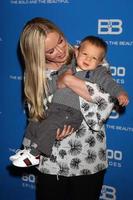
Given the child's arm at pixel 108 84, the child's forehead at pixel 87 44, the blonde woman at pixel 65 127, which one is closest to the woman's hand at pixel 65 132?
the blonde woman at pixel 65 127

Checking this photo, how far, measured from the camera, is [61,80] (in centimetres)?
154

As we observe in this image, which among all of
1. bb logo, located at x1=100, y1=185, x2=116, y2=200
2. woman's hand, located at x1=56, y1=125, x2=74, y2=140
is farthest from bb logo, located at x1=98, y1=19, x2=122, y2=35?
bb logo, located at x1=100, y1=185, x2=116, y2=200

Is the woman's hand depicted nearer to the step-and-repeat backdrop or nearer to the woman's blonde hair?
the woman's blonde hair

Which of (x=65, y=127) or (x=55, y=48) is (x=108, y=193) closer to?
(x=65, y=127)

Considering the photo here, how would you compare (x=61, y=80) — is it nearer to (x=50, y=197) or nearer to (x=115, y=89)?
(x=115, y=89)

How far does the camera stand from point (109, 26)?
5.98 feet

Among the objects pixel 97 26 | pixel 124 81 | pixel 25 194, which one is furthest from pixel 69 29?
pixel 25 194

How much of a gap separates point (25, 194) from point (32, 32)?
4.27 ft

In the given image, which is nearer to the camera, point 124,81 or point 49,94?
point 49,94

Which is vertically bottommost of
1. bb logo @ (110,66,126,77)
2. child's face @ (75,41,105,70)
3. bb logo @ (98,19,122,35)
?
bb logo @ (110,66,126,77)

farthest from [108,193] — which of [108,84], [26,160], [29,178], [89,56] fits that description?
[89,56]

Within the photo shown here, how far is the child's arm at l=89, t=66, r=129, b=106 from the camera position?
148cm

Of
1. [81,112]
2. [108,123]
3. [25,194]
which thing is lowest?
[25,194]

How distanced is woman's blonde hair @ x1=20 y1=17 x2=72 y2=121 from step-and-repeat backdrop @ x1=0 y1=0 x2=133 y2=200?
0.35 m
